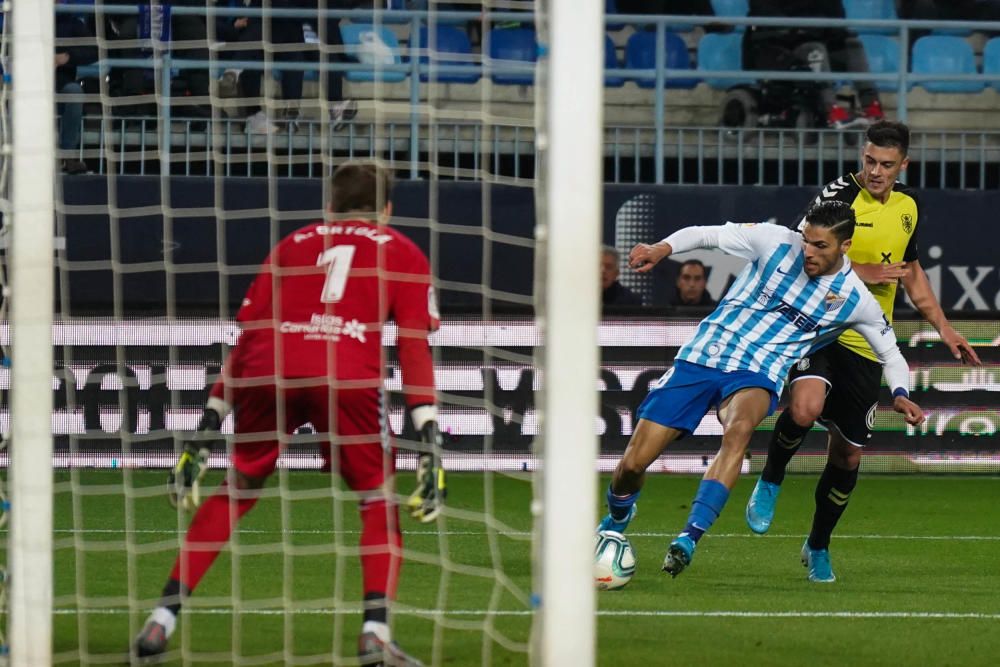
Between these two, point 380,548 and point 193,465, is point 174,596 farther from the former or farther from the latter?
point 380,548

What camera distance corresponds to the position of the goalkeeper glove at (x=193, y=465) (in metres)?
5.01

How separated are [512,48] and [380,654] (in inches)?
388

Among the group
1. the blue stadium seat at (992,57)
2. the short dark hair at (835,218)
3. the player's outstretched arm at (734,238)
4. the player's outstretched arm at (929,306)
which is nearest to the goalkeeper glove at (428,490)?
the player's outstretched arm at (734,238)

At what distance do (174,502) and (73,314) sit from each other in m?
6.78

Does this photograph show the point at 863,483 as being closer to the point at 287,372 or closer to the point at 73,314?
the point at 73,314

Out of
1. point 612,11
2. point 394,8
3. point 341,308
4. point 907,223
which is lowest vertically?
point 341,308

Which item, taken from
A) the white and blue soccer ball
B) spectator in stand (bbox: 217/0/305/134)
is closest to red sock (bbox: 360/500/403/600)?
the white and blue soccer ball

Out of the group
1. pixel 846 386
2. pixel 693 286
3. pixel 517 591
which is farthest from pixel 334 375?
pixel 693 286

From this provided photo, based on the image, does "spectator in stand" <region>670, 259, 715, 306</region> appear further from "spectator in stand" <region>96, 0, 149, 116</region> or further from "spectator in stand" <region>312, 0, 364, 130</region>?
"spectator in stand" <region>96, 0, 149, 116</region>

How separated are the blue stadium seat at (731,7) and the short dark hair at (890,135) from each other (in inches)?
Result: 302

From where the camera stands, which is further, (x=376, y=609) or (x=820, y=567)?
(x=820, y=567)

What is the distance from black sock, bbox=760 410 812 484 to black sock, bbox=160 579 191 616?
126 inches

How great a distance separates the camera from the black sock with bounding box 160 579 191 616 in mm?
4926

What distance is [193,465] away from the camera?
16.5 feet
